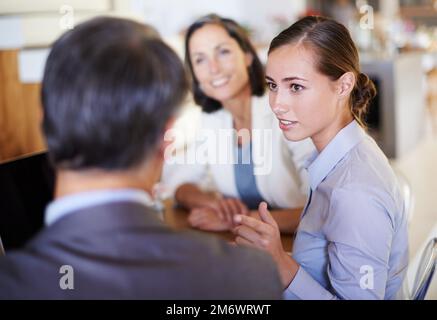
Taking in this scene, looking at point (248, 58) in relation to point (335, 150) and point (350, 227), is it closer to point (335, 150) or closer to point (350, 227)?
point (335, 150)

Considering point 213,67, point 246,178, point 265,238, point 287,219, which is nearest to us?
point 265,238

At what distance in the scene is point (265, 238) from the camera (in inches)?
32.3

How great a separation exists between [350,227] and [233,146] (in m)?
0.30

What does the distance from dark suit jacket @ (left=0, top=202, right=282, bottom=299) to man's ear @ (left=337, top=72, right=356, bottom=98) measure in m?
0.36

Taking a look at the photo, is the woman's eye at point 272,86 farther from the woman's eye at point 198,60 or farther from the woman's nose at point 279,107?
the woman's eye at point 198,60

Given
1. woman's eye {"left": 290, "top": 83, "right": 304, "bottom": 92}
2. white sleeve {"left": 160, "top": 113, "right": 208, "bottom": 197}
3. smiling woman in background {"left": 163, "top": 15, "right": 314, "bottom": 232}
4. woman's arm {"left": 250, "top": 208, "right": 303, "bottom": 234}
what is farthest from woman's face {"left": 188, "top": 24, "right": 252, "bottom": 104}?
woman's eye {"left": 290, "top": 83, "right": 304, "bottom": 92}

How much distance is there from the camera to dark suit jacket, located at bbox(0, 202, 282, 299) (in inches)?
23.4

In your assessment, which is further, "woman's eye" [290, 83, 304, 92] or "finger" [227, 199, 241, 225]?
"finger" [227, 199, 241, 225]

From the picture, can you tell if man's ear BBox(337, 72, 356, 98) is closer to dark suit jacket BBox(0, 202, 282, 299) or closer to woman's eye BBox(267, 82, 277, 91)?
woman's eye BBox(267, 82, 277, 91)

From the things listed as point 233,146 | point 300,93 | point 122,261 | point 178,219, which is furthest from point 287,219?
point 122,261

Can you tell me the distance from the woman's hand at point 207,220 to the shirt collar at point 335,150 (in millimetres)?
348

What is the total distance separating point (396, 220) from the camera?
900 millimetres

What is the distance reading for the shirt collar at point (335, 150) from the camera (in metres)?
0.90
